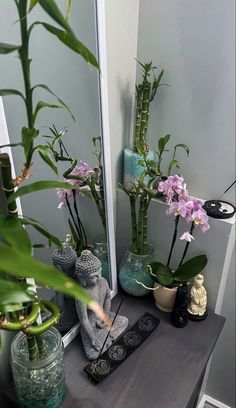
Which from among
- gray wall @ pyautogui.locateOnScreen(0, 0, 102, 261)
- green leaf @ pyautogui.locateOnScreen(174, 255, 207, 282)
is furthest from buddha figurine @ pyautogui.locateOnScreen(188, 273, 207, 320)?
gray wall @ pyautogui.locateOnScreen(0, 0, 102, 261)

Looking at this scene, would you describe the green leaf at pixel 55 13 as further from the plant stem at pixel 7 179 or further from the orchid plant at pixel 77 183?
the orchid plant at pixel 77 183

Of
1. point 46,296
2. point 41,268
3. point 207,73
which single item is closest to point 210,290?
point 46,296

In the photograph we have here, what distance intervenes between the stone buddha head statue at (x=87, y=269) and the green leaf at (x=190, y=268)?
29cm

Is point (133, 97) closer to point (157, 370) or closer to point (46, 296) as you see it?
point (46, 296)

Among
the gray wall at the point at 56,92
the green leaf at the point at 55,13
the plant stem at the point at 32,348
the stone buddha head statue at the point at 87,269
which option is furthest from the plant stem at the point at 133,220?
the green leaf at the point at 55,13

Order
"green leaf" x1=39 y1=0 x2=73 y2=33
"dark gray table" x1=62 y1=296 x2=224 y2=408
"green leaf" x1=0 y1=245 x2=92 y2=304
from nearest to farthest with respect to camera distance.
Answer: "green leaf" x1=0 y1=245 x2=92 y2=304 < "green leaf" x1=39 y1=0 x2=73 y2=33 < "dark gray table" x1=62 y1=296 x2=224 y2=408

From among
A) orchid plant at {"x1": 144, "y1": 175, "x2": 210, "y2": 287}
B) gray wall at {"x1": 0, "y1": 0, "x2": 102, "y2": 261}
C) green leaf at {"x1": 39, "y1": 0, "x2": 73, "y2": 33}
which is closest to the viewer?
green leaf at {"x1": 39, "y1": 0, "x2": 73, "y2": 33}

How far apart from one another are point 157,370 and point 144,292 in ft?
0.86

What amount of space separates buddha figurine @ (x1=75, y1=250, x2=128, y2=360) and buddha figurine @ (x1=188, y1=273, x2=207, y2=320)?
0.70ft

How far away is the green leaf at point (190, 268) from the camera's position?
1.02m

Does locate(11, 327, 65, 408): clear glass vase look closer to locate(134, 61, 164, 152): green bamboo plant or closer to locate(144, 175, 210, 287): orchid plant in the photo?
locate(144, 175, 210, 287): orchid plant

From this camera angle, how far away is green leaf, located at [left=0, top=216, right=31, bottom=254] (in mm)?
439

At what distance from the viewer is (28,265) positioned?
0.30 m

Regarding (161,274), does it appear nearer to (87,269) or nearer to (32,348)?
(87,269)
